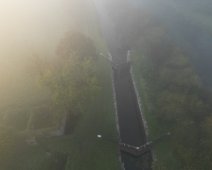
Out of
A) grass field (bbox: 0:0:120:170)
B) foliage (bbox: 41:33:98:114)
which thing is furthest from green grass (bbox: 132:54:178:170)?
foliage (bbox: 41:33:98:114)

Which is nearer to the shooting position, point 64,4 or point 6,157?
point 6,157

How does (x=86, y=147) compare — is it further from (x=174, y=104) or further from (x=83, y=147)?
(x=174, y=104)

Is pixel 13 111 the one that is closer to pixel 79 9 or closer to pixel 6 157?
pixel 6 157

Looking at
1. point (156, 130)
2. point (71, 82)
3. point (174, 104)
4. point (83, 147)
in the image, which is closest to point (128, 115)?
point (156, 130)

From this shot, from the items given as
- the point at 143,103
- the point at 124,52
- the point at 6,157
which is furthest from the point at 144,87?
the point at 6,157

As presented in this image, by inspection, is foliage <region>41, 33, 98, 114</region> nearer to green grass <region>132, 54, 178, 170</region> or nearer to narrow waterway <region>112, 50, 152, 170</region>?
narrow waterway <region>112, 50, 152, 170</region>

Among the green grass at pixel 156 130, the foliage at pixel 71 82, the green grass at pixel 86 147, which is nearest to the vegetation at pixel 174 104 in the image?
the green grass at pixel 156 130
